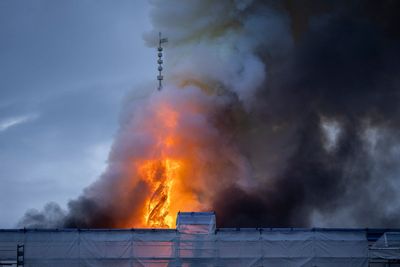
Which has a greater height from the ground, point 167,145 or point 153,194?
point 167,145

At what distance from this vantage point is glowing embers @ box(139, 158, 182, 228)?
253 ft

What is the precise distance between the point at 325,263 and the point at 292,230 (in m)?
4.10

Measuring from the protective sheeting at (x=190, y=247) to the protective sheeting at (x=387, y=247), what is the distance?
3.50 ft

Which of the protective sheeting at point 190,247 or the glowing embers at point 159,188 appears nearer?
the protective sheeting at point 190,247

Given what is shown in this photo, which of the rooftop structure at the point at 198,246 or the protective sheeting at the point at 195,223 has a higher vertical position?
the protective sheeting at the point at 195,223

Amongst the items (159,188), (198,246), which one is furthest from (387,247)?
(159,188)

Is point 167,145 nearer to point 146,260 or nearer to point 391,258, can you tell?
point 146,260

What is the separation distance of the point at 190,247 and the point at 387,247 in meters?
16.9

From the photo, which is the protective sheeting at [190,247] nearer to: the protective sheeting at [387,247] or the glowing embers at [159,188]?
the protective sheeting at [387,247]

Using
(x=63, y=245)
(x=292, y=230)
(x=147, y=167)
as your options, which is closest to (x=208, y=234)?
(x=292, y=230)

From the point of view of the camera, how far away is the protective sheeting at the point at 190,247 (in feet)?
197

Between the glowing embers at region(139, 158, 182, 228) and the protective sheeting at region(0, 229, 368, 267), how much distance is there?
1543 cm

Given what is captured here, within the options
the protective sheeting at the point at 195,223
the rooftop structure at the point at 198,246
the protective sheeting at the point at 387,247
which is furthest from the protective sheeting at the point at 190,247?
the protective sheeting at the point at 387,247

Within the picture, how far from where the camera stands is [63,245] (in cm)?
6025
